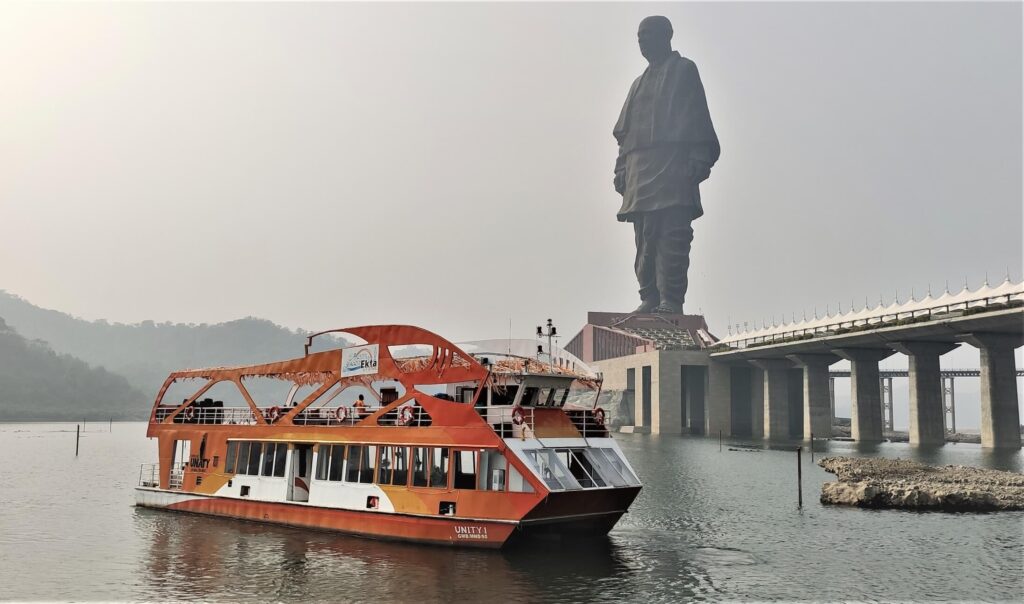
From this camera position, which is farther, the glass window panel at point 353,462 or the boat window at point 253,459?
the boat window at point 253,459

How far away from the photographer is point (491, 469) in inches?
1212

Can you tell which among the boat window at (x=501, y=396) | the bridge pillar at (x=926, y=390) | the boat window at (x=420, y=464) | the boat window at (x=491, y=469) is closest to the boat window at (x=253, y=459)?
the boat window at (x=420, y=464)

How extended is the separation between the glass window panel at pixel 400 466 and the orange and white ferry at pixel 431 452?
0.16 feet

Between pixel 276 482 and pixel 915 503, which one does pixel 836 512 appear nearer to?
pixel 915 503

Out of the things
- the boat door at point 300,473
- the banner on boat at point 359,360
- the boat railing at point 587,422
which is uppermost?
the banner on boat at point 359,360

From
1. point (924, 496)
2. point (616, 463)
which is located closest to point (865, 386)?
point (924, 496)

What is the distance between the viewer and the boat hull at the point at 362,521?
30.7 metres

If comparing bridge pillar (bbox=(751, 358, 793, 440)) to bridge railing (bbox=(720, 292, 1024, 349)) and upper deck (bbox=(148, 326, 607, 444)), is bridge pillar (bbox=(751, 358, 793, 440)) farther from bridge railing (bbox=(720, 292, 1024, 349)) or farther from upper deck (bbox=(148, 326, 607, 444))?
upper deck (bbox=(148, 326, 607, 444))

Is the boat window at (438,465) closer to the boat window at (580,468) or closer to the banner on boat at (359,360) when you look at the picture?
the boat window at (580,468)

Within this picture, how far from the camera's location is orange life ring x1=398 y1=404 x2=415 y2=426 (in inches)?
1321

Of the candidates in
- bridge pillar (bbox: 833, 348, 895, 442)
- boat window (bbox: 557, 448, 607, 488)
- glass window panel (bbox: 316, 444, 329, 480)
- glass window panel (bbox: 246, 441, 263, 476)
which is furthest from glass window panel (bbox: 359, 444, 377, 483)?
bridge pillar (bbox: 833, 348, 895, 442)

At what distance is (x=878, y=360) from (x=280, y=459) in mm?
106811

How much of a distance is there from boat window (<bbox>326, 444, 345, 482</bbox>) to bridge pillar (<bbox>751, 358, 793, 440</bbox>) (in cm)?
11735

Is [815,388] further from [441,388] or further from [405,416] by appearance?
[405,416]
